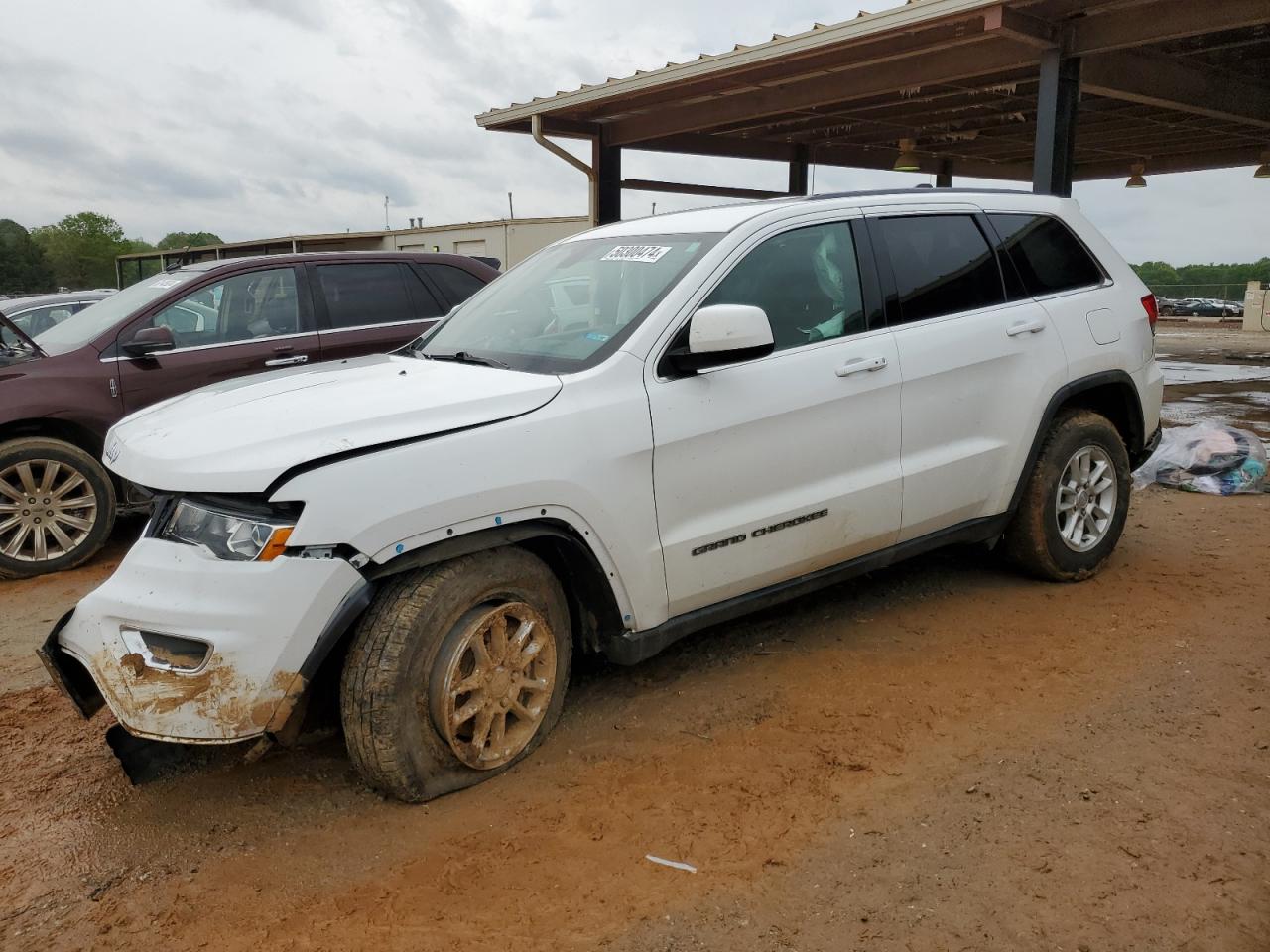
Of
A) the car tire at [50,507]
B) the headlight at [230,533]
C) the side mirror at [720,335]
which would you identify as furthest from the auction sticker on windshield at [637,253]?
the car tire at [50,507]

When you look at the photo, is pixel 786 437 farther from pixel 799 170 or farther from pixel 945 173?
pixel 945 173

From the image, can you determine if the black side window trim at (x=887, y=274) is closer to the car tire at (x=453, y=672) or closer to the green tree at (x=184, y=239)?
the car tire at (x=453, y=672)

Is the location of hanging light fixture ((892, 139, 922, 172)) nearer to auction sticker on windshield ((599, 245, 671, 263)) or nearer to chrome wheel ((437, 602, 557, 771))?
auction sticker on windshield ((599, 245, 671, 263))

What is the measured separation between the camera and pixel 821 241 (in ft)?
13.1

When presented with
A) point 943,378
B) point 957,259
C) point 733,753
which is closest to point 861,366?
point 943,378

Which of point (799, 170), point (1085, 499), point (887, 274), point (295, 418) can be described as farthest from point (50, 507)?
point (799, 170)

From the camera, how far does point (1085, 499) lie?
4.91 metres

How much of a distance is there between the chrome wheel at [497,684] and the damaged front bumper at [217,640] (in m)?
0.40

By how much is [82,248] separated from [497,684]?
7701 centimetres

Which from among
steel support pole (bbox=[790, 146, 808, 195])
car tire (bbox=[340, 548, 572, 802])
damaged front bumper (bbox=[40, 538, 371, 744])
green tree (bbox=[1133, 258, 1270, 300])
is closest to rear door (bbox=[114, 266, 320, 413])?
damaged front bumper (bbox=[40, 538, 371, 744])

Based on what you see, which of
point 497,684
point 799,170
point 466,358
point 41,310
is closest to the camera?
point 497,684

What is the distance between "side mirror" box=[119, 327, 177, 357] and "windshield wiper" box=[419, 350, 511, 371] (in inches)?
108

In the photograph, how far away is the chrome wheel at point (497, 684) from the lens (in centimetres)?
303

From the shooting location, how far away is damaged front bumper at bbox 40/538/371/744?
2709 mm
